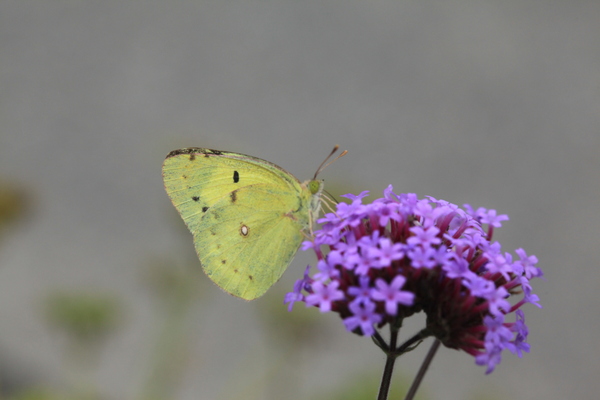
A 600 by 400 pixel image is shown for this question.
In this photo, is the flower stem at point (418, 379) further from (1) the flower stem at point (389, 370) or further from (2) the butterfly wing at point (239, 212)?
(2) the butterfly wing at point (239, 212)

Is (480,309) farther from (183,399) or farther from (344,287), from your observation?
(183,399)

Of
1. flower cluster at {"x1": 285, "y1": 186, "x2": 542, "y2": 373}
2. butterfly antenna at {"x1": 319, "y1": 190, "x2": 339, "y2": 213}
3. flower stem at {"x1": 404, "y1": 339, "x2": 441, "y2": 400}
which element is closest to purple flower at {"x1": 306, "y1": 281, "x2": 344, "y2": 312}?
flower cluster at {"x1": 285, "y1": 186, "x2": 542, "y2": 373}

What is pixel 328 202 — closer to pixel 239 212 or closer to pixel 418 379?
pixel 239 212

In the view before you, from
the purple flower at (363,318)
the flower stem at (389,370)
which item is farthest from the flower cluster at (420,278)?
the flower stem at (389,370)

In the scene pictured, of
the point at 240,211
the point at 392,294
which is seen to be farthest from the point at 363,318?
the point at 240,211

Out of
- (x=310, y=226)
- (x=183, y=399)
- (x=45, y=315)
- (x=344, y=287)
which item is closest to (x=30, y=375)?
(x=183, y=399)
